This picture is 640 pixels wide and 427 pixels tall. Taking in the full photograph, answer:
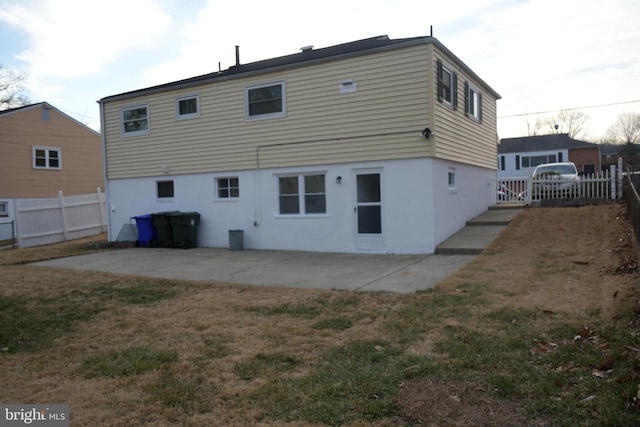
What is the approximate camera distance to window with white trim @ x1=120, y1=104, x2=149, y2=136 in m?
17.0

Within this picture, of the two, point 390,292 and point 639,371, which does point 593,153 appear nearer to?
point 390,292

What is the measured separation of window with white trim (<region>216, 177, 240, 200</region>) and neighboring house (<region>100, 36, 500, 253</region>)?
0.04 metres

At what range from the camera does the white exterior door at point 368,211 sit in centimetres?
1294

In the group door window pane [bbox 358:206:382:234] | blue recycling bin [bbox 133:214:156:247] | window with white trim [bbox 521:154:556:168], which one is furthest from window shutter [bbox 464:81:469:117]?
window with white trim [bbox 521:154:556:168]

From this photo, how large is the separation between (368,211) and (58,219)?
13793 mm

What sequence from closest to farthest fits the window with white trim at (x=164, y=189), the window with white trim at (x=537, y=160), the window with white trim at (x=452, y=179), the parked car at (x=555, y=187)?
1. the window with white trim at (x=452, y=179)
2. the window with white trim at (x=164, y=189)
3. the parked car at (x=555, y=187)
4. the window with white trim at (x=537, y=160)

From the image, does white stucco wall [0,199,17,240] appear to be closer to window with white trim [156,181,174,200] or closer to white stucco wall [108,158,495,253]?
white stucco wall [108,158,495,253]

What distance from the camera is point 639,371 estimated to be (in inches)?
158

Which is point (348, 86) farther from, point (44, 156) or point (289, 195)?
point (44, 156)

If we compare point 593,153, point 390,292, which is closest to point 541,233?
point 390,292

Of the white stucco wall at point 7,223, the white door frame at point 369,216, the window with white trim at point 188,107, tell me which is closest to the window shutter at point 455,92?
the white door frame at point 369,216

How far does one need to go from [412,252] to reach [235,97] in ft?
23.1

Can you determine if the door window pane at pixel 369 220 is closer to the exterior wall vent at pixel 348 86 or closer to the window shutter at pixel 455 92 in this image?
the exterior wall vent at pixel 348 86

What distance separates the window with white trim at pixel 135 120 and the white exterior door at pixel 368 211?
8210mm
